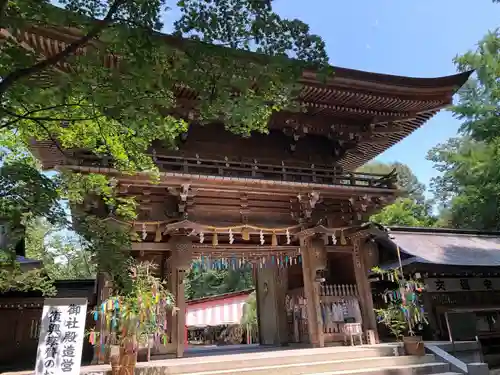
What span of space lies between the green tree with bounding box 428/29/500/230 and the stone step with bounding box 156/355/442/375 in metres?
9.22

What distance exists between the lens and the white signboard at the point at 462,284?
9523mm

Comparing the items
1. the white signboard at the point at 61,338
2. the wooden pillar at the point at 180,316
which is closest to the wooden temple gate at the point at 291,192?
the wooden pillar at the point at 180,316

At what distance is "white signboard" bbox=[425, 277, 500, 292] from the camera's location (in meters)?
9.52

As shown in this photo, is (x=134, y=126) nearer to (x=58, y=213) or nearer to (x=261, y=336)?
(x=58, y=213)

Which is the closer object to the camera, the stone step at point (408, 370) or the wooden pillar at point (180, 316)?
the stone step at point (408, 370)

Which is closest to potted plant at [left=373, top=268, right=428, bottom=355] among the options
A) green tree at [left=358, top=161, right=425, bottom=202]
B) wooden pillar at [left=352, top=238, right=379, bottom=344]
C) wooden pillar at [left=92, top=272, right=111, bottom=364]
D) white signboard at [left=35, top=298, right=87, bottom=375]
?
wooden pillar at [left=352, top=238, right=379, bottom=344]

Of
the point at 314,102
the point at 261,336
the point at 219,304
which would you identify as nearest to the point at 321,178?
the point at 314,102

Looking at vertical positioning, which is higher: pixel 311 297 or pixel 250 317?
pixel 311 297

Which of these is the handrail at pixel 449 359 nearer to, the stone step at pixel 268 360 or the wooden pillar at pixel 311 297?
the stone step at pixel 268 360

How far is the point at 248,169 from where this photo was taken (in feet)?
27.6

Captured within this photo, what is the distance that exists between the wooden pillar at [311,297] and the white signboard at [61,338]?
5519 millimetres

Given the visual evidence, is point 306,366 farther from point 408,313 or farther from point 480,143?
point 480,143

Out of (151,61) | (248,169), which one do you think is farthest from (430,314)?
(151,61)

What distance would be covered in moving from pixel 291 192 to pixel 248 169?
1.23 m
